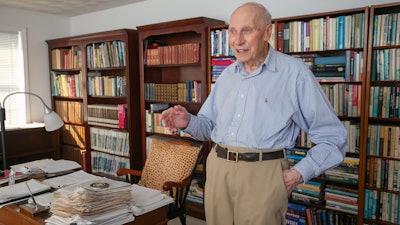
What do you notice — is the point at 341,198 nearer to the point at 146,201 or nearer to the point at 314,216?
the point at 314,216

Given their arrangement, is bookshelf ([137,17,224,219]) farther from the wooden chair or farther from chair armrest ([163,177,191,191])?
chair armrest ([163,177,191,191])

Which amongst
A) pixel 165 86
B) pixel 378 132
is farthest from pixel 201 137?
pixel 165 86

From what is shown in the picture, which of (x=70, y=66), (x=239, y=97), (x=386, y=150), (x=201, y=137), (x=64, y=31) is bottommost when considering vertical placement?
(x=386, y=150)

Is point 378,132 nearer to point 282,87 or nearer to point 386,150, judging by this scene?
point 386,150

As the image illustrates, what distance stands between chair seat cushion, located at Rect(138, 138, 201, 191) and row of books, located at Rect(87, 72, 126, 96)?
51.9 inches

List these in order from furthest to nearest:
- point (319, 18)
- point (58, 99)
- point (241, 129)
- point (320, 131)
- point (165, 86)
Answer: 1. point (58, 99)
2. point (165, 86)
3. point (319, 18)
4. point (241, 129)
5. point (320, 131)

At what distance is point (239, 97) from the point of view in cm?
148

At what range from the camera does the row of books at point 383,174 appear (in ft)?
8.22

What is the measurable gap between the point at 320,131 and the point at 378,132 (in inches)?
58.5

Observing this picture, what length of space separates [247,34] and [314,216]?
79.9 inches

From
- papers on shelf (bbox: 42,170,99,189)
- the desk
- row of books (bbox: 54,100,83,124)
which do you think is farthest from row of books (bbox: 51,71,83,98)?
the desk

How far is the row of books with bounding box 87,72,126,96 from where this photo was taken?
404 centimetres

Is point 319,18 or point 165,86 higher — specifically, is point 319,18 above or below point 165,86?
above

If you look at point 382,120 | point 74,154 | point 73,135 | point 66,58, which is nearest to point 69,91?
point 66,58
